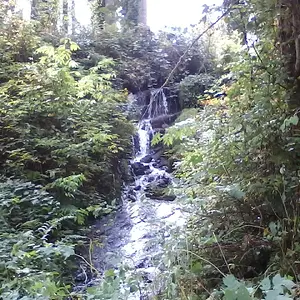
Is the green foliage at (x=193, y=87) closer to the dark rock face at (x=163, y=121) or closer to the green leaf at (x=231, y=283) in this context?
the dark rock face at (x=163, y=121)

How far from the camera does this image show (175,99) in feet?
35.0

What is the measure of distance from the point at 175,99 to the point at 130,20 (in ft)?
13.1

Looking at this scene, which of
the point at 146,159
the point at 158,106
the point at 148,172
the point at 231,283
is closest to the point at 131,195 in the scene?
the point at 148,172

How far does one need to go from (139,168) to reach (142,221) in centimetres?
275

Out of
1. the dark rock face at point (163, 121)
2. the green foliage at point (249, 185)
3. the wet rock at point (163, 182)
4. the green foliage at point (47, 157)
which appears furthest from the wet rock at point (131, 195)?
the green foliage at point (249, 185)

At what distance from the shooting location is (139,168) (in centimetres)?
814

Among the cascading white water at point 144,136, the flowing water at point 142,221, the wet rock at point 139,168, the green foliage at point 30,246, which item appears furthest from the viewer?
the cascading white water at point 144,136

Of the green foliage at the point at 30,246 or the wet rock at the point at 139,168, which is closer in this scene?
the green foliage at the point at 30,246

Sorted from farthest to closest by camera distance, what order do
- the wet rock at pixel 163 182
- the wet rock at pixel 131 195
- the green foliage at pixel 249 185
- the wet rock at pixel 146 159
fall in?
1. the wet rock at pixel 146 159
2. the wet rock at pixel 163 182
3. the wet rock at pixel 131 195
4. the green foliage at pixel 249 185

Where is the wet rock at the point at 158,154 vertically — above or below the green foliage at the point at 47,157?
below

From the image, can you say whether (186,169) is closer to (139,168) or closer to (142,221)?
(142,221)

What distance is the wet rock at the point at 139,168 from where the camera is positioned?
8.03m

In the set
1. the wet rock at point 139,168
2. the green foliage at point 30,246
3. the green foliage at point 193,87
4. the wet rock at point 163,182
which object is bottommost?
the wet rock at point 163,182

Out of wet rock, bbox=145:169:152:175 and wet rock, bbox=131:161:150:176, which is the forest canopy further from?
wet rock, bbox=145:169:152:175
